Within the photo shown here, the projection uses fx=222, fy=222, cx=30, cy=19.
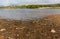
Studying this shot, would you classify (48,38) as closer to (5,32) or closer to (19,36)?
(19,36)

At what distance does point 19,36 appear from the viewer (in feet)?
53.9

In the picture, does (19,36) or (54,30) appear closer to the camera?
(19,36)

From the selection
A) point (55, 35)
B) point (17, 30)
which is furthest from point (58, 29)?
point (17, 30)

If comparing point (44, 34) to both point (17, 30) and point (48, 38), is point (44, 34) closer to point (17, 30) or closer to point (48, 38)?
point (48, 38)

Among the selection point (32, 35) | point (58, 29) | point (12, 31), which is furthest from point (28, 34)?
point (58, 29)

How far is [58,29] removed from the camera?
61.9ft

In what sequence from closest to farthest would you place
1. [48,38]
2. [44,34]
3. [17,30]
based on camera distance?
[48,38]
[44,34]
[17,30]

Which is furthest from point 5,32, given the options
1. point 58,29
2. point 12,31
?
point 58,29

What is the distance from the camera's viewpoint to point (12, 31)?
59.3ft

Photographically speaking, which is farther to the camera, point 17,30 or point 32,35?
point 17,30

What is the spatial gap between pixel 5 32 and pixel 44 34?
313 centimetres

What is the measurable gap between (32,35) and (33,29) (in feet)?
7.08

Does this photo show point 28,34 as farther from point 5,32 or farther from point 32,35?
point 5,32

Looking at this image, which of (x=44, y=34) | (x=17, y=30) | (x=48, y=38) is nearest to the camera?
(x=48, y=38)
